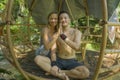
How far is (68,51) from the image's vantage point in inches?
151

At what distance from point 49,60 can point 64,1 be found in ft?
7.46

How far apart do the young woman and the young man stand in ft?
0.24

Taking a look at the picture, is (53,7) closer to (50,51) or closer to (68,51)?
(50,51)

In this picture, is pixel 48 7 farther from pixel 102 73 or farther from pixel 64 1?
pixel 102 73

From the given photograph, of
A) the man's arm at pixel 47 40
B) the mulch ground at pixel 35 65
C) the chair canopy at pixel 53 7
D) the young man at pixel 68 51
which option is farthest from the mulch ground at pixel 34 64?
the chair canopy at pixel 53 7

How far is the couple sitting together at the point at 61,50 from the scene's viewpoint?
3506mm

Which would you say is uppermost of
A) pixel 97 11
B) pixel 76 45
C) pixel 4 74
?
pixel 97 11

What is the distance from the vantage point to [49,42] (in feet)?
11.8

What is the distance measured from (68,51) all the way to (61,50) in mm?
98

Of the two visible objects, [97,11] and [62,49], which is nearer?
[62,49]

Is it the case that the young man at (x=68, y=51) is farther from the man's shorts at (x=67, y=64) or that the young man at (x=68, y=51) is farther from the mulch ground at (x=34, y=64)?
the mulch ground at (x=34, y=64)

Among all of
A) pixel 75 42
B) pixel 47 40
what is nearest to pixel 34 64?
pixel 47 40

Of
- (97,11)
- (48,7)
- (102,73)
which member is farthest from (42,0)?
(102,73)

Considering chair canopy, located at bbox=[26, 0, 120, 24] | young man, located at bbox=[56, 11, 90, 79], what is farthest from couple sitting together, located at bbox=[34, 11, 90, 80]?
chair canopy, located at bbox=[26, 0, 120, 24]
